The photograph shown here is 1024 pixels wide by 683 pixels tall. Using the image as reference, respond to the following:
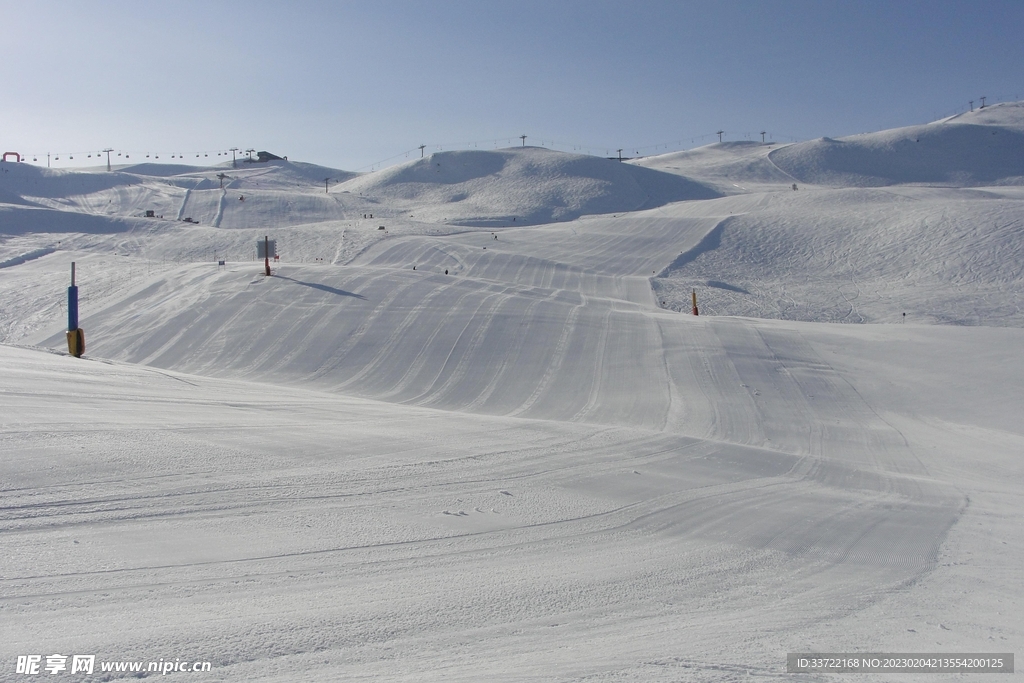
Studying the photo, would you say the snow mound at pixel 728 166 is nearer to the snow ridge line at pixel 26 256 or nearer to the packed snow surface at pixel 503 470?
the packed snow surface at pixel 503 470

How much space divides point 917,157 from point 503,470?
81159mm

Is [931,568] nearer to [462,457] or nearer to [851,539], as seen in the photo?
[851,539]

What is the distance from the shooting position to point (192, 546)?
4723 mm

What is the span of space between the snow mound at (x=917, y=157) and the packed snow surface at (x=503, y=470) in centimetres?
4561

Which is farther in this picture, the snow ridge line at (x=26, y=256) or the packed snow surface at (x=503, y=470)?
the snow ridge line at (x=26, y=256)

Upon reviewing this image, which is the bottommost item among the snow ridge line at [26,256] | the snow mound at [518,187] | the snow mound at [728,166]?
the snow ridge line at [26,256]

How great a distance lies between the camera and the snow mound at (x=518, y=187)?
2063 inches

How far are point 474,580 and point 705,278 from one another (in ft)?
86.1

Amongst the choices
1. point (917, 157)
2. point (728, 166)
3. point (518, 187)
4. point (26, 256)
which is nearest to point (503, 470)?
point (26, 256)

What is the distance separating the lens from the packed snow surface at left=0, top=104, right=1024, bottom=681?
13.2 feet

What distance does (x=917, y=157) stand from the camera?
7469 cm

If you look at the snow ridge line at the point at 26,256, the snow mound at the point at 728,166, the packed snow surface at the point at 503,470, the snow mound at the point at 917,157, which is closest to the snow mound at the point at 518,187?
the snow mound at the point at 728,166

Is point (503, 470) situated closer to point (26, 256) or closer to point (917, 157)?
point (26, 256)

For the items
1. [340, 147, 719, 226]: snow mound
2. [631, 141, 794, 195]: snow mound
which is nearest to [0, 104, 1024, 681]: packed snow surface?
[340, 147, 719, 226]: snow mound
